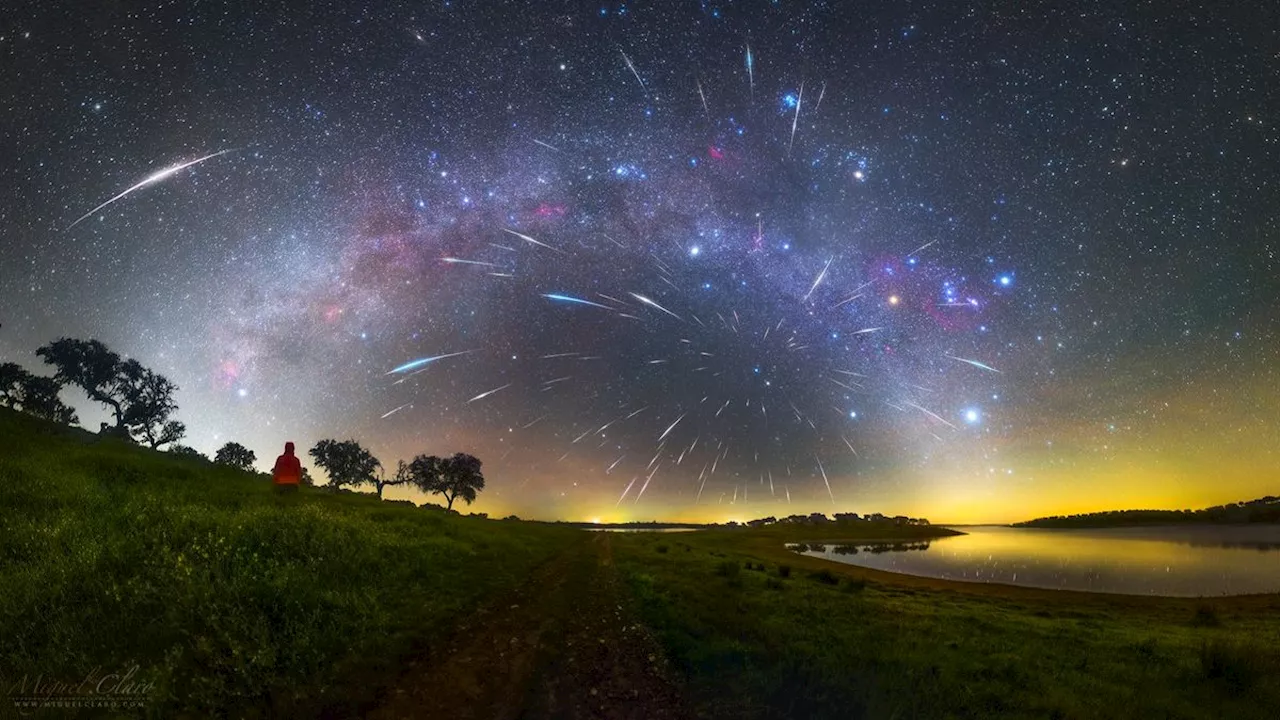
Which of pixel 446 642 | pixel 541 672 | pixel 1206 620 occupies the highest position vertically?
pixel 446 642

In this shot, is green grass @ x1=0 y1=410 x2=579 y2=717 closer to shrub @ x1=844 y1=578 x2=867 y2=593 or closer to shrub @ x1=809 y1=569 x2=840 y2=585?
shrub @ x1=844 y1=578 x2=867 y2=593

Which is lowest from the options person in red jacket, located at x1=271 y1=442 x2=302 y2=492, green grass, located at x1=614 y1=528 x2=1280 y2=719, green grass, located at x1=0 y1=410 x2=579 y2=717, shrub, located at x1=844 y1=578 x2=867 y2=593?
shrub, located at x1=844 y1=578 x2=867 y2=593

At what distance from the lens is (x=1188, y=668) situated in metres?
11.8

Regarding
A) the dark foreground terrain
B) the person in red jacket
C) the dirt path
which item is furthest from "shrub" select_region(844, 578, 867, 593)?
the person in red jacket

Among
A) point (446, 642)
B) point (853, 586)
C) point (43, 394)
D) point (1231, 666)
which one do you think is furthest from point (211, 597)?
point (43, 394)

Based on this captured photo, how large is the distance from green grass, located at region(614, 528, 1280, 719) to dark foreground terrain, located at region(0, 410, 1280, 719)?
7 centimetres

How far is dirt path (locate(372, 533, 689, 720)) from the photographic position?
687 cm

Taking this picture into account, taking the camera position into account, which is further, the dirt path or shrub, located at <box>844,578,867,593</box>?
shrub, located at <box>844,578,867,593</box>

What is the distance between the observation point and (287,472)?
82.4 feet

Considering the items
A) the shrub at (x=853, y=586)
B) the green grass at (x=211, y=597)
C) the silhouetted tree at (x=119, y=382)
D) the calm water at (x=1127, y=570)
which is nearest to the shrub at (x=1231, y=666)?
the shrub at (x=853, y=586)

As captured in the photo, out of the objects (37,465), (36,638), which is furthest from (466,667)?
(37,465)

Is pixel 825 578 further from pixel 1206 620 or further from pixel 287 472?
pixel 287 472

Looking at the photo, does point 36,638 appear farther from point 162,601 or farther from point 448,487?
point 448,487

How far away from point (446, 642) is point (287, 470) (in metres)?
21.3
